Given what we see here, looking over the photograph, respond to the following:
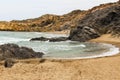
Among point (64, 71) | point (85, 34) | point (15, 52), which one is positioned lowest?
point (64, 71)

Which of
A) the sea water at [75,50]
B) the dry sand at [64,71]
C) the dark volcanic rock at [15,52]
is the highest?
the dark volcanic rock at [15,52]

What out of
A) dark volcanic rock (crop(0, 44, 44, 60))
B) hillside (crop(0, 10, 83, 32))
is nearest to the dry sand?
dark volcanic rock (crop(0, 44, 44, 60))

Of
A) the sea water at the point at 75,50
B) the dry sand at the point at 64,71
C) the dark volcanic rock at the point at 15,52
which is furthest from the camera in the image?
the sea water at the point at 75,50

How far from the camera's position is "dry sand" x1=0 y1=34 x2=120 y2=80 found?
59.0 ft

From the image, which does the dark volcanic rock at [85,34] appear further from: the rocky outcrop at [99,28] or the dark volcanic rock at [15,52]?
the dark volcanic rock at [15,52]

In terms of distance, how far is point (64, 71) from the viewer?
19516 mm

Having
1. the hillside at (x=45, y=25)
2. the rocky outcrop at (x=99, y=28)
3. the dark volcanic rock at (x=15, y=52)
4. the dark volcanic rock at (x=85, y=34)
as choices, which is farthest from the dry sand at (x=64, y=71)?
the hillside at (x=45, y=25)

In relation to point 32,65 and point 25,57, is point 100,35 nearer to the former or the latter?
point 25,57

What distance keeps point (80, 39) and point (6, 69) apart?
35966 millimetres

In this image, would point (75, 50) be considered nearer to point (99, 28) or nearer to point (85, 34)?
point (85, 34)

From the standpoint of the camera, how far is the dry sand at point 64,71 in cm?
1797

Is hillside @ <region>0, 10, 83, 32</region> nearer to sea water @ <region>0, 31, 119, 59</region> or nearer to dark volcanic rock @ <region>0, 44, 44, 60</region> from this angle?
sea water @ <region>0, 31, 119, 59</region>

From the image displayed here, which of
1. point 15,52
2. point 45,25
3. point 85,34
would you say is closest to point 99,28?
point 85,34

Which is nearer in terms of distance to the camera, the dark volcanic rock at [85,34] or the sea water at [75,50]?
the sea water at [75,50]
